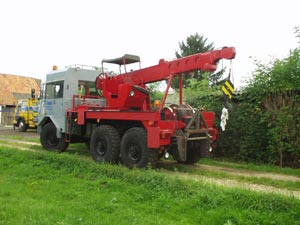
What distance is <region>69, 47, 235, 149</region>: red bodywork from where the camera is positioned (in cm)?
915

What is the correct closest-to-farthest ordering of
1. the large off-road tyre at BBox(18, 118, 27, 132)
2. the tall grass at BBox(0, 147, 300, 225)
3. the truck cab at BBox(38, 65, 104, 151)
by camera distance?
the tall grass at BBox(0, 147, 300, 225) → the truck cab at BBox(38, 65, 104, 151) → the large off-road tyre at BBox(18, 118, 27, 132)

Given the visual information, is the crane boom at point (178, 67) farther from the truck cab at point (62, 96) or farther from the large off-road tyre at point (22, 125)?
the large off-road tyre at point (22, 125)

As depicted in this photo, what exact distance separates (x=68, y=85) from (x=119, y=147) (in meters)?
3.76

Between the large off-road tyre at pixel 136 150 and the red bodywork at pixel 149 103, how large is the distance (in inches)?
10.2

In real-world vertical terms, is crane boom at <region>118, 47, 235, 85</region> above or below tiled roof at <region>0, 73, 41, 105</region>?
below

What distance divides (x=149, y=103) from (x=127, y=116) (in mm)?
1508

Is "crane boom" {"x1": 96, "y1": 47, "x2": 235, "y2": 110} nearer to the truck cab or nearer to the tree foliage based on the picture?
the truck cab

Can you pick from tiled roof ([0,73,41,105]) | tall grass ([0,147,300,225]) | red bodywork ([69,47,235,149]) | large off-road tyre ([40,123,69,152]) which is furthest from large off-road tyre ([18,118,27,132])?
tiled roof ([0,73,41,105])

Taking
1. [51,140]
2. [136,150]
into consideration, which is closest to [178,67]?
[136,150]

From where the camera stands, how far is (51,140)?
44.8ft

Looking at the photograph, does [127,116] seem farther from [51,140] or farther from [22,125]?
[22,125]

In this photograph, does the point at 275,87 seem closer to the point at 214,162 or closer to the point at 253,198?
the point at 214,162

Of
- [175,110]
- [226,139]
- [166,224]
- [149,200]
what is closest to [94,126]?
[175,110]

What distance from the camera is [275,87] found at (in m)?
10.9
